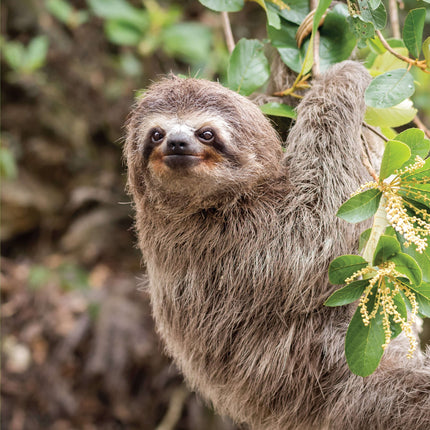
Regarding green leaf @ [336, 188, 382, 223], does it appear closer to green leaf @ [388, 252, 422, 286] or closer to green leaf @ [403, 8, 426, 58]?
green leaf @ [388, 252, 422, 286]

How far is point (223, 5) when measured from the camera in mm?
4297

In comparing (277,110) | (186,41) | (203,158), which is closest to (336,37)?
(277,110)

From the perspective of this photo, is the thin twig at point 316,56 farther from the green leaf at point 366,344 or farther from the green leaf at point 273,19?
the green leaf at point 366,344

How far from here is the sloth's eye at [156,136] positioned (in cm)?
421

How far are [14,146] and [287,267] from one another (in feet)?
29.5

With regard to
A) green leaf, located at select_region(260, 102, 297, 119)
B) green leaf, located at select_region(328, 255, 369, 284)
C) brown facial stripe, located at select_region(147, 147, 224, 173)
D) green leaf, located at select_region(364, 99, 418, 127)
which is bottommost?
green leaf, located at select_region(328, 255, 369, 284)

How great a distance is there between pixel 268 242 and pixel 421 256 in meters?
1.49

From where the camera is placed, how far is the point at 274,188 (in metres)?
4.52

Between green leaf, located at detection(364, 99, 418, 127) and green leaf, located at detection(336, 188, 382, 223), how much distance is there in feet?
4.07

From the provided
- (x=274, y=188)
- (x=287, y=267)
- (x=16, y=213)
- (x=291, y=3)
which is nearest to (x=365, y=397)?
(x=287, y=267)

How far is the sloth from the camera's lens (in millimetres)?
4242

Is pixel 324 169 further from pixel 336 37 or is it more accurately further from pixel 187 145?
pixel 187 145

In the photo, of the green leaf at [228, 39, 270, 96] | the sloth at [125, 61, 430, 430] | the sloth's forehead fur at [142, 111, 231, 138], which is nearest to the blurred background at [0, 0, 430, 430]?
the green leaf at [228, 39, 270, 96]

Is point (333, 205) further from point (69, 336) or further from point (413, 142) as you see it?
point (69, 336)
